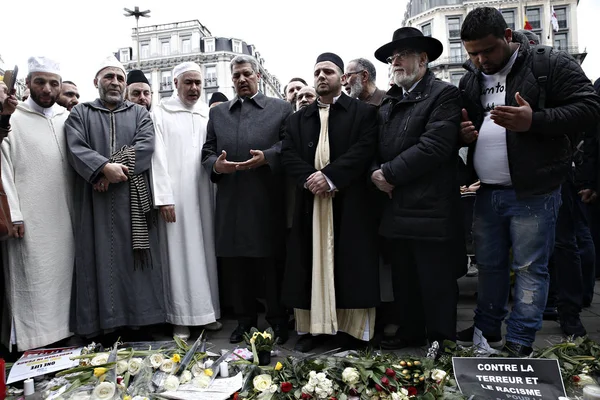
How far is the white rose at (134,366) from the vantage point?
106 inches

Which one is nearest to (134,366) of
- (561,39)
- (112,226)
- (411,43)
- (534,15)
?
(112,226)

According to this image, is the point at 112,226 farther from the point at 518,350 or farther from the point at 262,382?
the point at 518,350

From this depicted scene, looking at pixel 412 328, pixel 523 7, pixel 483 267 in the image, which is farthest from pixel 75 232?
pixel 523 7

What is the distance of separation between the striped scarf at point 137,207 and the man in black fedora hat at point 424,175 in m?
1.88

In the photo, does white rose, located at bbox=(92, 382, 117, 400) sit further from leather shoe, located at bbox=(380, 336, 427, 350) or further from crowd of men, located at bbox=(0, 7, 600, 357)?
leather shoe, located at bbox=(380, 336, 427, 350)

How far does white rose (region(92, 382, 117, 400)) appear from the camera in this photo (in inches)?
93.0

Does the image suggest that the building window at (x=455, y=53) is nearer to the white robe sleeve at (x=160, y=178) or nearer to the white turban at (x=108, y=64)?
the white turban at (x=108, y=64)

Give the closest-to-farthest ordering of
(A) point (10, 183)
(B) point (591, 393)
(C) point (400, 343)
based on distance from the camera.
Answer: (B) point (591, 393)
(C) point (400, 343)
(A) point (10, 183)

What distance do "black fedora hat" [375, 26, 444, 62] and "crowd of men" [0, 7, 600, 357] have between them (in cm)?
1

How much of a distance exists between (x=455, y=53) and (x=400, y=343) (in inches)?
1448

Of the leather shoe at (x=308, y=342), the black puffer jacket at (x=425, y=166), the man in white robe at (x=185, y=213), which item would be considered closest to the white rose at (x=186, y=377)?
the leather shoe at (x=308, y=342)

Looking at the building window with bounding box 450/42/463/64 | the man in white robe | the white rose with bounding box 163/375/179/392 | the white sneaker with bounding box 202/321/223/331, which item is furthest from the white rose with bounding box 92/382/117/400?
the building window with bounding box 450/42/463/64

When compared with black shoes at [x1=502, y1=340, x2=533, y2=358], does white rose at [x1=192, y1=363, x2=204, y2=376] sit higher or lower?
higher

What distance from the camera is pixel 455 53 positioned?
3612cm
